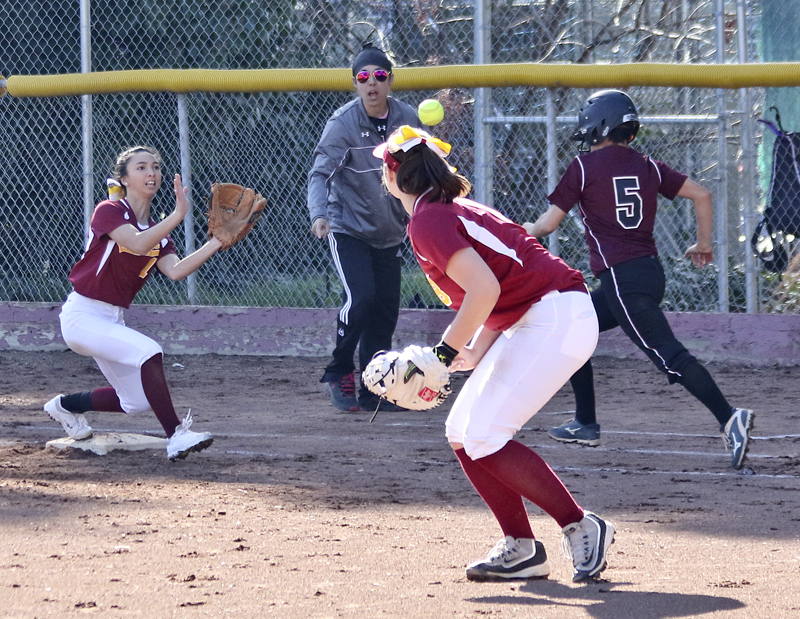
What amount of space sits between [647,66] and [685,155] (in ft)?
2.61

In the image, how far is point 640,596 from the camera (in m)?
3.31

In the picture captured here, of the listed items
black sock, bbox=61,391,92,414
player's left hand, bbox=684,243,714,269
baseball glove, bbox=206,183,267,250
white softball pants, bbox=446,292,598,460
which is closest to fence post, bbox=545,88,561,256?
player's left hand, bbox=684,243,714,269

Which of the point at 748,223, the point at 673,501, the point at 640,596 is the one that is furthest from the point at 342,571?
the point at 748,223

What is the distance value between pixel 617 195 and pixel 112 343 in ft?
8.77

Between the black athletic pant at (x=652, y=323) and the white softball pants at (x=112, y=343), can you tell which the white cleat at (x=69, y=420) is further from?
the black athletic pant at (x=652, y=323)

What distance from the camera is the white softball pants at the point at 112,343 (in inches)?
212

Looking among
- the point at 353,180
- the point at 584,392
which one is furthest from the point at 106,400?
the point at 584,392

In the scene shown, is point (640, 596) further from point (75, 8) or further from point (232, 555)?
point (75, 8)

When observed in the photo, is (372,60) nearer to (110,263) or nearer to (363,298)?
(363,298)

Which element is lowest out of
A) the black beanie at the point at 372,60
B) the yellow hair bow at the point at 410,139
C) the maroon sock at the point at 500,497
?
the maroon sock at the point at 500,497

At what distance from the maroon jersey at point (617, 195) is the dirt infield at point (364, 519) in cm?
110

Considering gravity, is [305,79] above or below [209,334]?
above

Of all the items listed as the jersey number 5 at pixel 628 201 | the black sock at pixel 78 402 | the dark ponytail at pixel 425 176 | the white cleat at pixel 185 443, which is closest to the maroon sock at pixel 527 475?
the dark ponytail at pixel 425 176

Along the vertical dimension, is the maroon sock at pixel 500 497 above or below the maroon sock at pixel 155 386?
above
